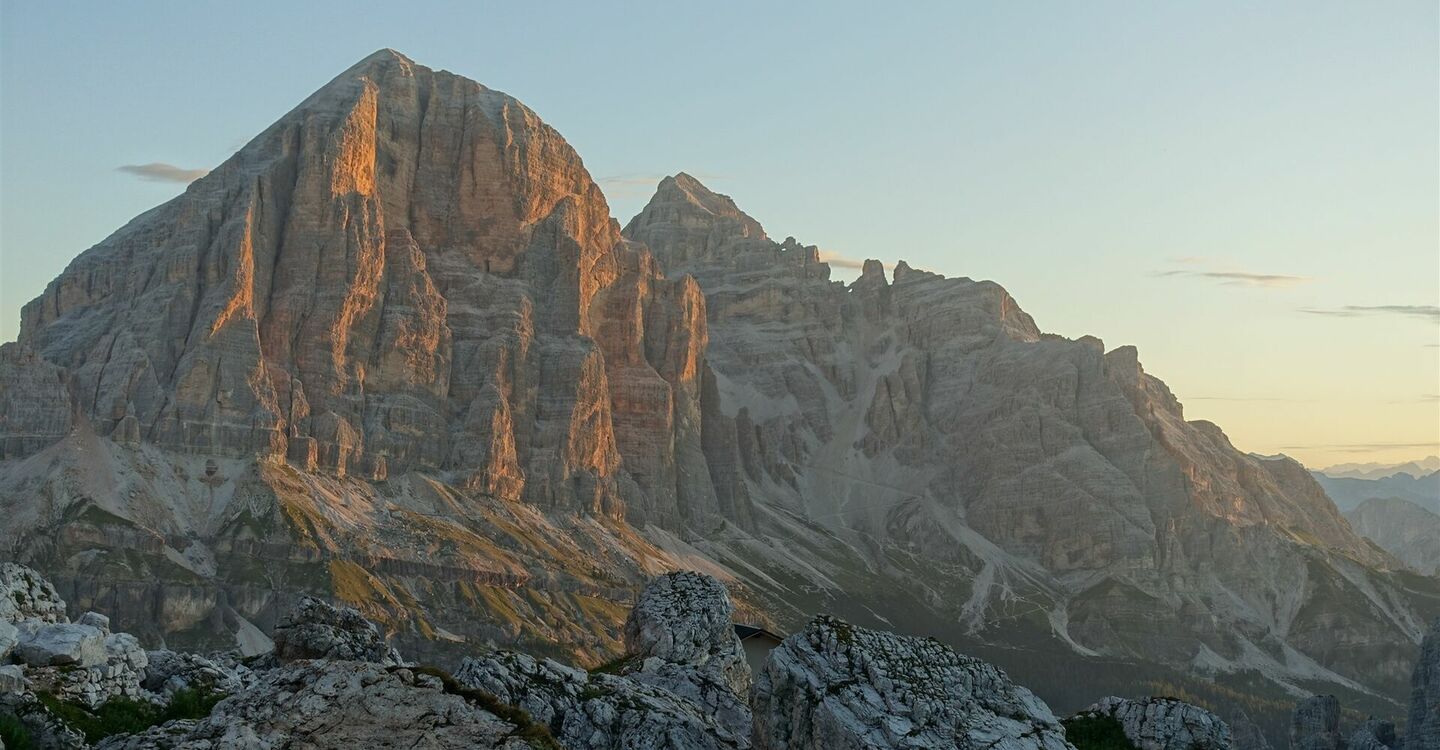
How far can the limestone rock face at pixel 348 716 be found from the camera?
32781 millimetres

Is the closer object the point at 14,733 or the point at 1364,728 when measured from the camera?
the point at 14,733

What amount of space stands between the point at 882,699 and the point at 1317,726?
83.1 meters

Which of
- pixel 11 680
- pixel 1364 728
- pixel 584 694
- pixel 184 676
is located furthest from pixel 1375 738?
pixel 11 680

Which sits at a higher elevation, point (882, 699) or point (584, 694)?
→ point (882, 699)

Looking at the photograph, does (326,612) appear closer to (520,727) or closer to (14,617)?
(14,617)

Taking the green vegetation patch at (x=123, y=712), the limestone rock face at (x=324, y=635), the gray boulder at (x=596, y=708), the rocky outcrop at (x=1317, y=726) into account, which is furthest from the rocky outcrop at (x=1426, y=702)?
the green vegetation patch at (x=123, y=712)

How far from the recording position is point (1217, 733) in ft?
160

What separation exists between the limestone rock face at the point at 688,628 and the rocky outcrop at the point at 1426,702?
131ft

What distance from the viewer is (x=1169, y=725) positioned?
49469 millimetres

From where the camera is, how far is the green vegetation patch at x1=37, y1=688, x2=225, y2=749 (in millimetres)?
44438

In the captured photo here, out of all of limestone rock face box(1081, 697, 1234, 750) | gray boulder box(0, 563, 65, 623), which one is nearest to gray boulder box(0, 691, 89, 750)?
gray boulder box(0, 563, 65, 623)

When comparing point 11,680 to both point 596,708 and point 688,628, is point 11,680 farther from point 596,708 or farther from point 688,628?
point 688,628

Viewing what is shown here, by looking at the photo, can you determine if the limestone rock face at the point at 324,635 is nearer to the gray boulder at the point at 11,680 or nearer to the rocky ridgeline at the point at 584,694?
the rocky ridgeline at the point at 584,694

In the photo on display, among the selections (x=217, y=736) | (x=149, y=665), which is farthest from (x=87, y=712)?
(x=217, y=736)
